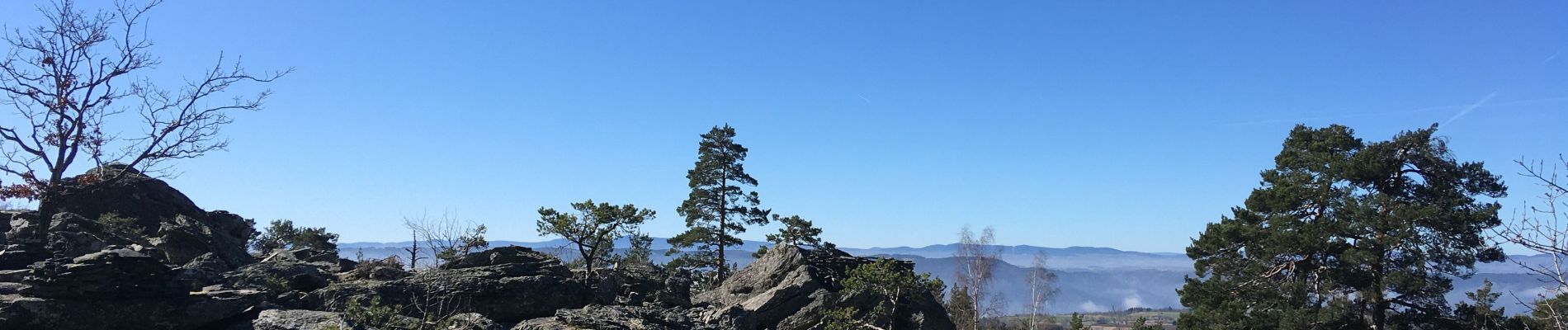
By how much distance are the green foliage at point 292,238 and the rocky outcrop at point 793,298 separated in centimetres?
2482

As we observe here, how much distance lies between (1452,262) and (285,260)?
130 feet

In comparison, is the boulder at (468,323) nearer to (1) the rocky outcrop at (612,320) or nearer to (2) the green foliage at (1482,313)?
(1) the rocky outcrop at (612,320)

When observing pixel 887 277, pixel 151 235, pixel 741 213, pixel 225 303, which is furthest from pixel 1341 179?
pixel 151 235

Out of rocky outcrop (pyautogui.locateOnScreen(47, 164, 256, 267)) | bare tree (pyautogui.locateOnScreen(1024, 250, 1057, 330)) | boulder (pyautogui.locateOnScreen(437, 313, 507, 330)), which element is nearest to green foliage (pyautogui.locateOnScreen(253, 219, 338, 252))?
rocky outcrop (pyautogui.locateOnScreen(47, 164, 256, 267))

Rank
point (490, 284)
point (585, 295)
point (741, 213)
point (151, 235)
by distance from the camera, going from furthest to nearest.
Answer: point (741, 213) < point (151, 235) < point (585, 295) < point (490, 284)

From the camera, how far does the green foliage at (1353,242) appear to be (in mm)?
24422

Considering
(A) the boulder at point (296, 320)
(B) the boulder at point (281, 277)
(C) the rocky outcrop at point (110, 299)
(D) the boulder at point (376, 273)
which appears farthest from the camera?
(D) the boulder at point (376, 273)

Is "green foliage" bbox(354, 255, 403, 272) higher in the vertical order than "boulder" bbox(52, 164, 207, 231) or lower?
lower

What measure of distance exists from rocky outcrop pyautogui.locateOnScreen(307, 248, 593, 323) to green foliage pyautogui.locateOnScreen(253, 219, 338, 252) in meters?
24.3

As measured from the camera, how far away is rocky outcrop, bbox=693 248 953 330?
90.4 feet

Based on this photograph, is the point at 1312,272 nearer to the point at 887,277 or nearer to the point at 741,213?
the point at 887,277

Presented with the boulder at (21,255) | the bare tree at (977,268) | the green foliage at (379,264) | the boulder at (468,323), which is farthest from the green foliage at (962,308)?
the boulder at (21,255)

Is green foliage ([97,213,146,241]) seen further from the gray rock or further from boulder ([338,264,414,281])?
the gray rock

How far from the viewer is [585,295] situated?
23.2 metres
